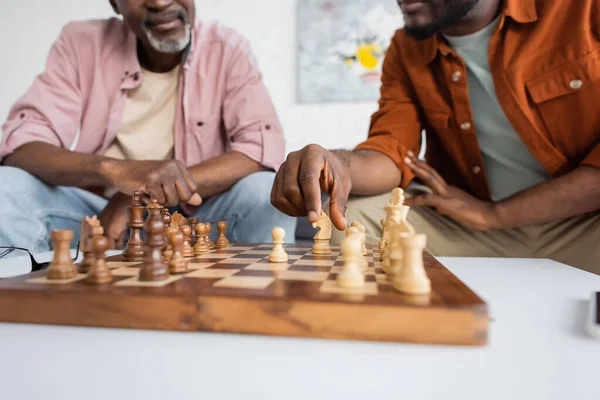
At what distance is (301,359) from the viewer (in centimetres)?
53

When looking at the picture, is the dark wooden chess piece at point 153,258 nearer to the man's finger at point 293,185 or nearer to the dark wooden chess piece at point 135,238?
the dark wooden chess piece at point 135,238

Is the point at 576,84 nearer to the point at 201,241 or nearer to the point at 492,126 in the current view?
the point at 492,126

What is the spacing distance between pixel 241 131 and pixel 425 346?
60.3 inches

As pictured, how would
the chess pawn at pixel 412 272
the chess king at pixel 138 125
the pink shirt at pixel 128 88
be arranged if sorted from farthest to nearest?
the pink shirt at pixel 128 88 → the chess king at pixel 138 125 → the chess pawn at pixel 412 272

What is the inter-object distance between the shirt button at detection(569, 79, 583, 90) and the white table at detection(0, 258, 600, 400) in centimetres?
122

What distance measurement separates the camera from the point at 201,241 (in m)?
1.17

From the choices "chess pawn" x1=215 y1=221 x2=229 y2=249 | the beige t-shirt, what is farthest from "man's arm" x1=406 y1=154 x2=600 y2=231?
the beige t-shirt

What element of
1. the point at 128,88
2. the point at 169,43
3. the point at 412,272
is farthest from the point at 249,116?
the point at 412,272

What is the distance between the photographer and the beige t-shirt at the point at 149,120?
207 cm

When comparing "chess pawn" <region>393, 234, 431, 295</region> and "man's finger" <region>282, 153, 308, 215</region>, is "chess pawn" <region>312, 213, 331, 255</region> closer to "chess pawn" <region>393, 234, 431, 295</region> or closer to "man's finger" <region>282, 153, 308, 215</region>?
"man's finger" <region>282, 153, 308, 215</region>

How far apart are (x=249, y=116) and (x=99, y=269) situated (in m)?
1.34

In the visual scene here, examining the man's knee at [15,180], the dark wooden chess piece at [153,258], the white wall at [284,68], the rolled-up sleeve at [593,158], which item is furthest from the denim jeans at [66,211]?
the white wall at [284,68]

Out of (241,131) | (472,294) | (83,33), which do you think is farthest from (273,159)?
(472,294)

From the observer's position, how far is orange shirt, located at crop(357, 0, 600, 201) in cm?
154
